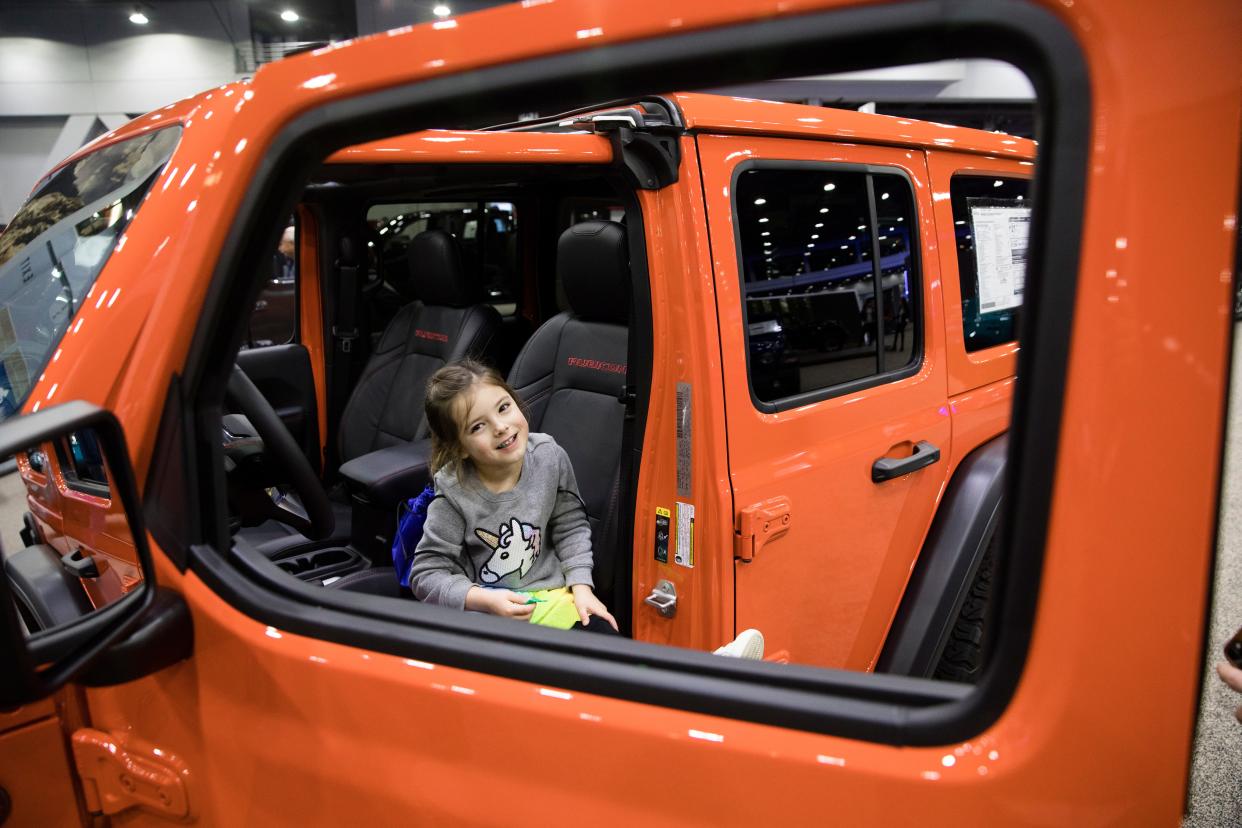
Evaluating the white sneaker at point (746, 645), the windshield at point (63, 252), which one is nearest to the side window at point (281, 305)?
the windshield at point (63, 252)

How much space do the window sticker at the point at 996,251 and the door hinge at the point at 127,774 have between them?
7.61 feet

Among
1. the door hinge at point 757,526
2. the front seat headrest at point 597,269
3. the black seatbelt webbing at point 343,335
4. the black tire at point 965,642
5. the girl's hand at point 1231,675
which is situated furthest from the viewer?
the black seatbelt webbing at point 343,335

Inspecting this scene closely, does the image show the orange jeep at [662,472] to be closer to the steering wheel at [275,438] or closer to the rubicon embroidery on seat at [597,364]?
the steering wheel at [275,438]

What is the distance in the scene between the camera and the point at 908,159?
2.10m

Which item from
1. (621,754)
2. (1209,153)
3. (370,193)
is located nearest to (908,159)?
(1209,153)

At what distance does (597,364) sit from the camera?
2.48 metres

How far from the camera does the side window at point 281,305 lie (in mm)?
4023

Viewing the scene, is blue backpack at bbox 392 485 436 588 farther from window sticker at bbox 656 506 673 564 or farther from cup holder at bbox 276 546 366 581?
cup holder at bbox 276 546 366 581

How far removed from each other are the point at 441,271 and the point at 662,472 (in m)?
2.32

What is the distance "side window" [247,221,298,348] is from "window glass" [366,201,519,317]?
0.44 m

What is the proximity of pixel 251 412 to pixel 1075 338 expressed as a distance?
5.87 ft

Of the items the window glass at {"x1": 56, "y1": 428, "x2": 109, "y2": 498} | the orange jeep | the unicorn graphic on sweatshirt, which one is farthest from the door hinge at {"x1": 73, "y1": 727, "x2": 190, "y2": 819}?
the unicorn graphic on sweatshirt

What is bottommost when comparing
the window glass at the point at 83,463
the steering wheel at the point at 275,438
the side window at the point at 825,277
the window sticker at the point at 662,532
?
the window sticker at the point at 662,532

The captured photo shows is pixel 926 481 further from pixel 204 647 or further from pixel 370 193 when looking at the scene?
pixel 370 193
